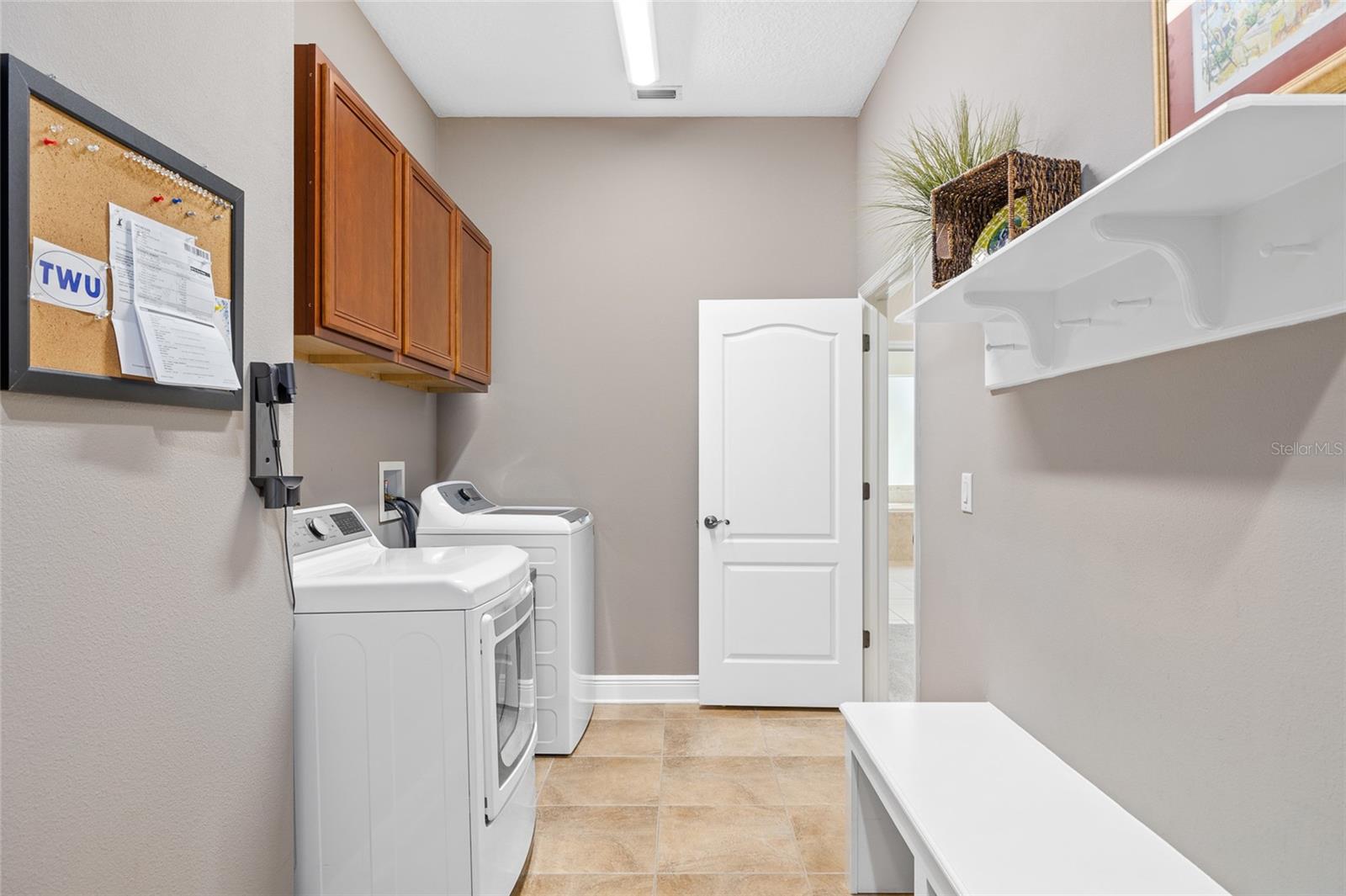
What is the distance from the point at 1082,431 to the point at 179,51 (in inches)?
72.1

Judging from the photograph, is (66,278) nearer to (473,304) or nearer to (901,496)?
(473,304)

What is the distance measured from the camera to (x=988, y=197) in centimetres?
153

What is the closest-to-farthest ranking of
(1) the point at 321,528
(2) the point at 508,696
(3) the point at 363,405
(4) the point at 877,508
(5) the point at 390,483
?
(2) the point at 508,696, (1) the point at 321,528, (3) the point at 363,405, (5) the point at 390,483, (4) the point at 877,508

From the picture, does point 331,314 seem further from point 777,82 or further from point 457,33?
point 777,82

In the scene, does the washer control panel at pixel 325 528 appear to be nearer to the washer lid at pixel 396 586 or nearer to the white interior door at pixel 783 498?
the washer lid at pixel 396 586

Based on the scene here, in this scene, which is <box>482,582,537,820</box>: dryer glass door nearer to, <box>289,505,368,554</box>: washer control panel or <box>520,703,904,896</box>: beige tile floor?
<box>520,703,904,896</box>: beige tile floor

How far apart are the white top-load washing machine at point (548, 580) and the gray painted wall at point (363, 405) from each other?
0.24 meters

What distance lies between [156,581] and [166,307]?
46cm

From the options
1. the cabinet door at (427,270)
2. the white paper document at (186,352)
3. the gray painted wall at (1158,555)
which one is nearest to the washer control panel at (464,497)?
the cabinet door at (427,270)

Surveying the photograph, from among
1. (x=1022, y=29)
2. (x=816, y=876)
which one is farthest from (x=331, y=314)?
(x=816, y=876)

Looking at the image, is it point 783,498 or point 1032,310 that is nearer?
point 1032,310

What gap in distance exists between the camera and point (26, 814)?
905 millimetres

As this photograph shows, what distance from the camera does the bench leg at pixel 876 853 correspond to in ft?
5.80

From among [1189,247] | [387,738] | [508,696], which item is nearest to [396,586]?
[387,738]
